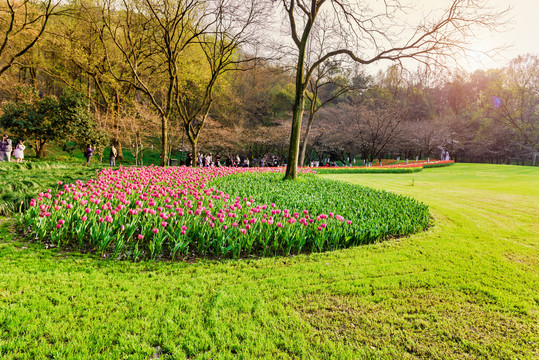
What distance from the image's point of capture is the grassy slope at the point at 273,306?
6.81 ft

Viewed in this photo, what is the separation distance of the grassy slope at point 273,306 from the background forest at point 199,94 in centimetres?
896

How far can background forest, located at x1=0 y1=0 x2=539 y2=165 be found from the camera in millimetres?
14828

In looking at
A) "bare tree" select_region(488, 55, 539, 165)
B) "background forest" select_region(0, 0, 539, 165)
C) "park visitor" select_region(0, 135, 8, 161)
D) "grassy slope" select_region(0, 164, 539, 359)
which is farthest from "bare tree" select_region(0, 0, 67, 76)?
"bare tree" select_region(488, 55, 539, 165)

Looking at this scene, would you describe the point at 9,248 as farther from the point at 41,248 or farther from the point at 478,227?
the point at 478,227

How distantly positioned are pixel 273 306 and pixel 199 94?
92.0 ft

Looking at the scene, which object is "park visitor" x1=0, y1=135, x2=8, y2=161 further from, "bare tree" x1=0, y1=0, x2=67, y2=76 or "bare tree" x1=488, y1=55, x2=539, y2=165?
"bare tree" x1=488, y1=55, x2=539, y2=165

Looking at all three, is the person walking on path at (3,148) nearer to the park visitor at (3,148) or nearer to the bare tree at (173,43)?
the park visitor at (3,148)

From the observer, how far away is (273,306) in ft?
8.63

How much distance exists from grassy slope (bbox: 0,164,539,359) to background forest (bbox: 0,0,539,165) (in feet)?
29.4

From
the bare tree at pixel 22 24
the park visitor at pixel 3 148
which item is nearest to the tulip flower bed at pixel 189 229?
the park visitor at pixel 3 148

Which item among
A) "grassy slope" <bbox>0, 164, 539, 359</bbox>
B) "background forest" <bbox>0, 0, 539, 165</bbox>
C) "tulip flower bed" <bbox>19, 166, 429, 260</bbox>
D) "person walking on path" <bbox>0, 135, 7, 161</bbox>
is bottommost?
"grassy slope" <bbox>0, 164, 539, 359</bbox>

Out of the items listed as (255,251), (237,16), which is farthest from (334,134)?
(255,251)

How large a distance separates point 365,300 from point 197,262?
2.16 metres

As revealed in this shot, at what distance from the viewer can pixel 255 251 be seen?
416 cm
